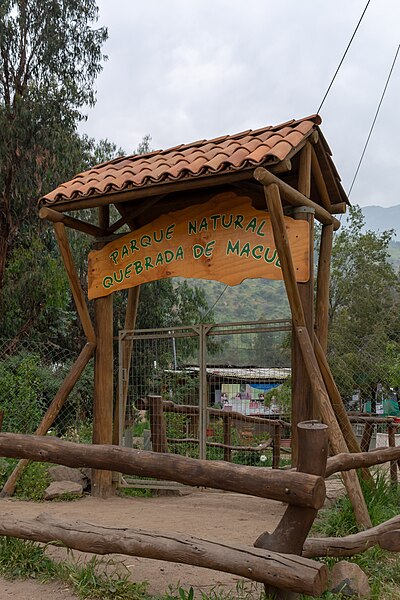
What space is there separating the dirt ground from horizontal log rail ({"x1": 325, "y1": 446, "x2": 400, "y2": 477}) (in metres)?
0.95

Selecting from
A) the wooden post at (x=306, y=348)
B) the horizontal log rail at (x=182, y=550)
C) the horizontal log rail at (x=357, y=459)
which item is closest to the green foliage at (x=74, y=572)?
the horizontal log rail at (x=182, y=550)

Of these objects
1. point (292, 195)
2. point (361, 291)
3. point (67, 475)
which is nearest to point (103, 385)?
point (67, 475)

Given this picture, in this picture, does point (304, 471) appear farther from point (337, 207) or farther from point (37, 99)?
point (37, 99)

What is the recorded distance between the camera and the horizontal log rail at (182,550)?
3104mm

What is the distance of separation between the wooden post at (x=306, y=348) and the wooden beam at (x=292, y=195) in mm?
88

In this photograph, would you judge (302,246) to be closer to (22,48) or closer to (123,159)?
(123,159)

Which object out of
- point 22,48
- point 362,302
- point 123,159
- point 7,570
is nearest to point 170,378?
point 123,159

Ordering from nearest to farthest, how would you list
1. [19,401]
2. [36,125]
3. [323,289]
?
[323,289] → [19,401] → [36,125]

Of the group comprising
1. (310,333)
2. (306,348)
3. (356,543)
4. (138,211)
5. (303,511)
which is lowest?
(356,543)

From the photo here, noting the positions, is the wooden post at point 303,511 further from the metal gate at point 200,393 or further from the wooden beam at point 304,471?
the metal gate at point 200,393

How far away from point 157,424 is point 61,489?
136 cm

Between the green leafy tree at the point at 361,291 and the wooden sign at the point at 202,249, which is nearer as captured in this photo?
the wooden sign at the point at 202,249

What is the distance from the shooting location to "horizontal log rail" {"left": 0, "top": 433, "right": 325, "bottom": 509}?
3.17 metres

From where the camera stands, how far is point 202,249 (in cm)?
662
